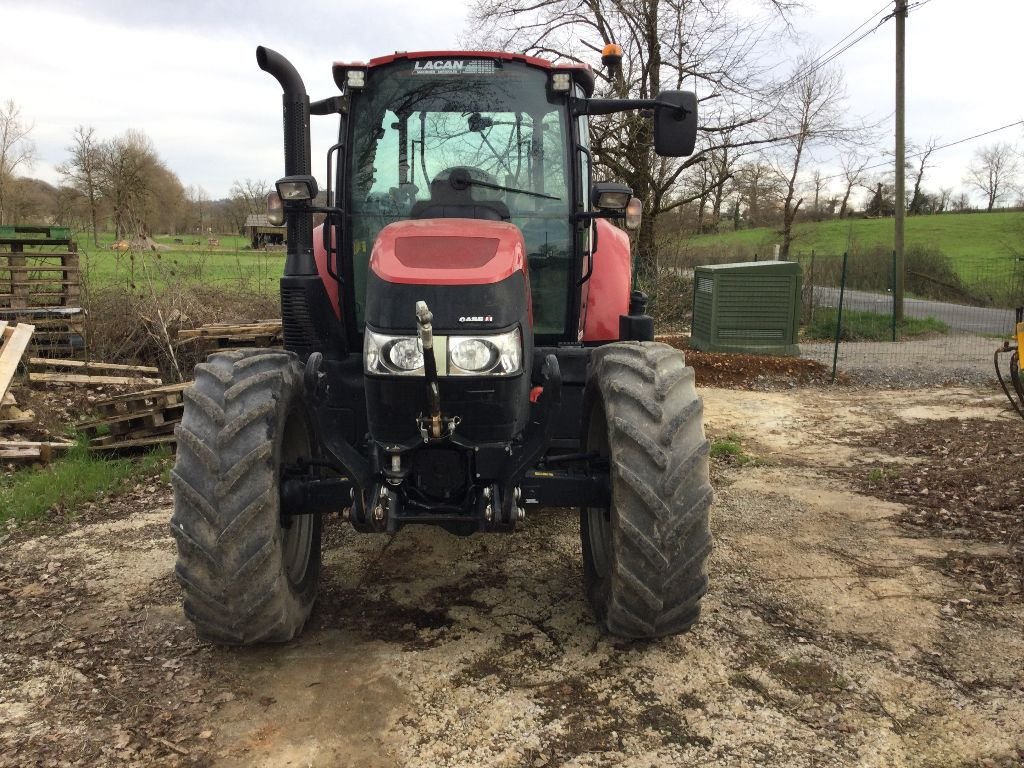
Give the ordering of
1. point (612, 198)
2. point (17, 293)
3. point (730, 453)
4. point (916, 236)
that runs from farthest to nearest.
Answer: point (916, 236) < point (17, 293) < point (730, 453) < point (612, 198)

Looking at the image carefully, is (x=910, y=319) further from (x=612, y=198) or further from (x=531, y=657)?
(x=531, y=657)

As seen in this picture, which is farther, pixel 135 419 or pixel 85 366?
pixel 85 366

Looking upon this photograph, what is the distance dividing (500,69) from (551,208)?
74 cm

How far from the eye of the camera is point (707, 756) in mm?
2783

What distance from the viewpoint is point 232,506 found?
3143 mm

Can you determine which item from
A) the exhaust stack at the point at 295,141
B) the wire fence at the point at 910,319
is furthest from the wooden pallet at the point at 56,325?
the wire fence at the point at 910,319

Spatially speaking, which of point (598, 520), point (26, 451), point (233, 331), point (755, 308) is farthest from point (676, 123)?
point (755, 308)

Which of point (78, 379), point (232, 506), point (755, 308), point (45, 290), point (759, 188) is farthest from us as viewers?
point (759, 188)

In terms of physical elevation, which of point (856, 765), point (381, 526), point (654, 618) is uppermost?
point (381, 526)

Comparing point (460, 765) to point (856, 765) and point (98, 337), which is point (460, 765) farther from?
point (98, 337)

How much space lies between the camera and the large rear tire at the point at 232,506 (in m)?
3.14

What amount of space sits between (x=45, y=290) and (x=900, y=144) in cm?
1693

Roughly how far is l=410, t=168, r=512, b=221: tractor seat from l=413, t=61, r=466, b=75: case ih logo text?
0.50m

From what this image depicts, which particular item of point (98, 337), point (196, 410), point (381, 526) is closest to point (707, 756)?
point (381, 526)
